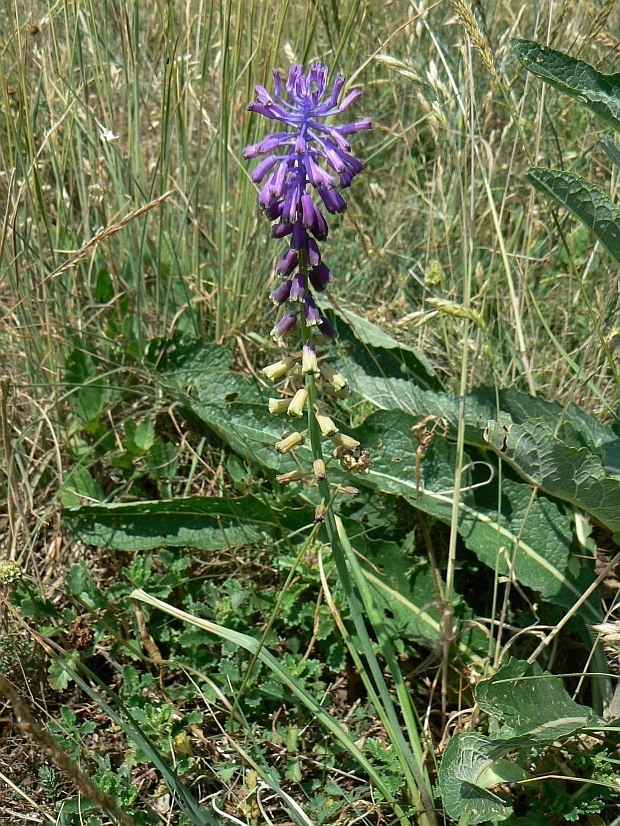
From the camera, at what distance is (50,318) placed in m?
2.94

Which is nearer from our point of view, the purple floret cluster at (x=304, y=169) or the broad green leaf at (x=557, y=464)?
the purple floret cluster at (x=304, y=169)

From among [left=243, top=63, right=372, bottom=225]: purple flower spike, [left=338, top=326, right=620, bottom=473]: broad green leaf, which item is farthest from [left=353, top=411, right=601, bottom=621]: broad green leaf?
[left=243, top=63, right=372, bottom=225]: purple flower spike

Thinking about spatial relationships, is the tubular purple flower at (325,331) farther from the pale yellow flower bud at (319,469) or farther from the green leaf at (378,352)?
the green leaf at (378,352)

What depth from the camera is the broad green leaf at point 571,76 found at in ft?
5.93

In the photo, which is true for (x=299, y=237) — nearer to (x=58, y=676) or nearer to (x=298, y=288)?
(x=298, y=288)

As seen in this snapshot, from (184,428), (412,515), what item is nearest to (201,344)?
(184,428)

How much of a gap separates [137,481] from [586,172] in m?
2.34

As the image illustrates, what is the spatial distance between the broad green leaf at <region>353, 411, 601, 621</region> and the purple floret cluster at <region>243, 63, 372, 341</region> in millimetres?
858

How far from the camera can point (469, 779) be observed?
1.88 m

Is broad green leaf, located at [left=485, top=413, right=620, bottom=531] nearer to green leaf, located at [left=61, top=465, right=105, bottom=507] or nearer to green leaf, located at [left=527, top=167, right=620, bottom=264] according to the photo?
green leaf, located at [left=527, top=167, right=620, bottom=264]

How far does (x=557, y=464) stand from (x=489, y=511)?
A: 0.47 m

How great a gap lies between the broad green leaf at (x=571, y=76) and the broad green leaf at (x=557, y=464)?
77 centimetres

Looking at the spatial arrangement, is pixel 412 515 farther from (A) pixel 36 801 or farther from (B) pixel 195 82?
(B) pixel 195 82

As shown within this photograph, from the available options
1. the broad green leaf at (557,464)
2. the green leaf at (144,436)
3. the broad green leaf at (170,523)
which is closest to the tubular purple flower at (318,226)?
the broad green leaf at (557,464)
